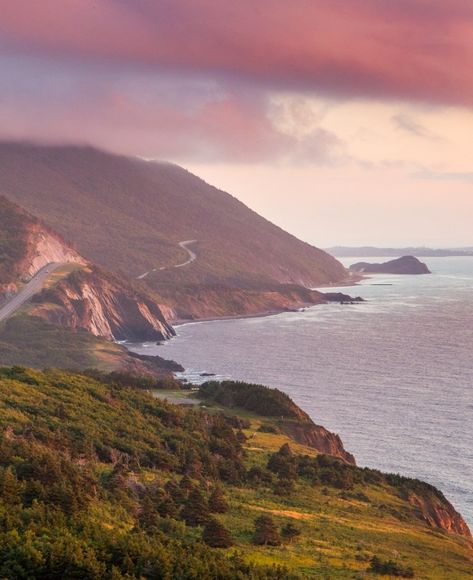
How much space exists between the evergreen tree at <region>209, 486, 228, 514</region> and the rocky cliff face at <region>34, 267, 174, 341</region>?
123 metres

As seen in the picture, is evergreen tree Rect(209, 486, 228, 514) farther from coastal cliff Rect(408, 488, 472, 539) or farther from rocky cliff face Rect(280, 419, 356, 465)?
rocky cliff face Rect(280, 419, 356, 465)

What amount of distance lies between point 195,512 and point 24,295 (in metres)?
142

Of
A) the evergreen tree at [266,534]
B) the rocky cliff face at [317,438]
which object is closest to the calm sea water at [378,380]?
the rocky cliff face at [317,438]

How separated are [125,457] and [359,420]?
1946 inches

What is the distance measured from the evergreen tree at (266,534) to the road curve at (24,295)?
402ft

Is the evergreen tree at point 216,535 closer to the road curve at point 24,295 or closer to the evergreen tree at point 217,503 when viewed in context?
the evergreen tree at point 217,503

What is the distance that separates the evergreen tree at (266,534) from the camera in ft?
144

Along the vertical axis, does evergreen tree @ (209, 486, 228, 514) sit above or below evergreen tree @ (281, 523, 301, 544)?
above

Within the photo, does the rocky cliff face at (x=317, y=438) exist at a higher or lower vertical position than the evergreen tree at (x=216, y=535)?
lower

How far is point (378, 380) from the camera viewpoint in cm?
12825

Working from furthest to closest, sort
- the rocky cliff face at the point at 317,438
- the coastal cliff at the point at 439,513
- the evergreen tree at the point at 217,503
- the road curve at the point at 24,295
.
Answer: the road curve at the point at 24,295, the rocky cliff face at the point at 317,438, the coastal cliff at the point at 439,513, the evergreen tree at the point at 217,503

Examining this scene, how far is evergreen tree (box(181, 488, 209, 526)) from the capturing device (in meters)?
44.3

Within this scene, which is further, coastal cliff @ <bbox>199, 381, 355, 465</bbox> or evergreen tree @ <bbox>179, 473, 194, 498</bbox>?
coastal cliff @ <bbox>199, 381, 355, 465</bbox>

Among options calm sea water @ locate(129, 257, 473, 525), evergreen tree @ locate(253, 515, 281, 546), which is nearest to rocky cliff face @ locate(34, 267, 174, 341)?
calm sea water @ locate(129, 257, 473, 525)
